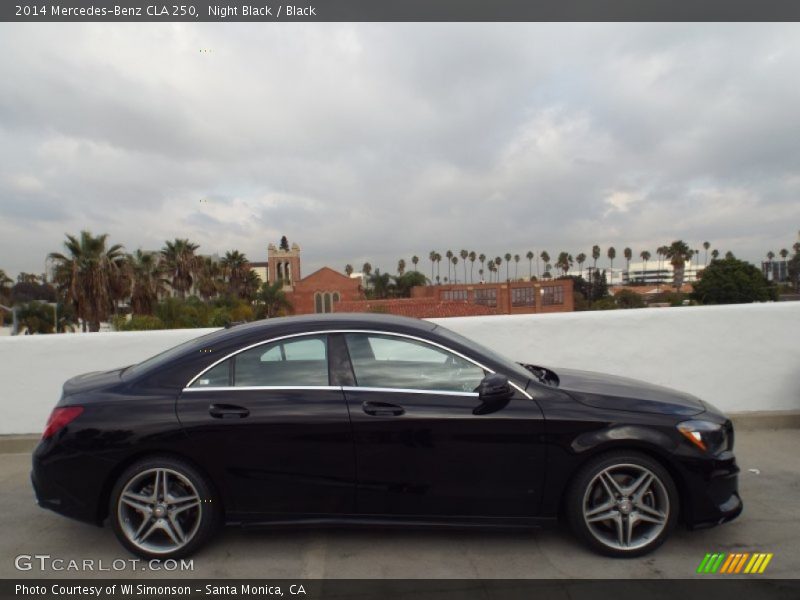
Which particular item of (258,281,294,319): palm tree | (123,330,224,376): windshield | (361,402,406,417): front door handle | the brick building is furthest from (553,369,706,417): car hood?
(258,281,294,319): palm tree

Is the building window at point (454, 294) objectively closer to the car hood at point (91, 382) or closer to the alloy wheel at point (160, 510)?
the car hood at point (91, 382)

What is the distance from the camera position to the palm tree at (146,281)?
42.5 m

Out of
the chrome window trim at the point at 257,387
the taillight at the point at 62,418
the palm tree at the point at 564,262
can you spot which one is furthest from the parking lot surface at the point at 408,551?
the palm tree at the point at 564,262

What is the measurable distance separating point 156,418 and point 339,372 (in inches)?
44.5

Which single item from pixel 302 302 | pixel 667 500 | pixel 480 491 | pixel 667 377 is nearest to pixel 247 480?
pixel 480 491

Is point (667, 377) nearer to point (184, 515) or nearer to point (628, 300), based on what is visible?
point (184, 515)

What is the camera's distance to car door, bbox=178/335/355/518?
3.43m

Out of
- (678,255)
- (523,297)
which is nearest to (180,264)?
(523,297)

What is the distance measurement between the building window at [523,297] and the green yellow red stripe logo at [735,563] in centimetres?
5630

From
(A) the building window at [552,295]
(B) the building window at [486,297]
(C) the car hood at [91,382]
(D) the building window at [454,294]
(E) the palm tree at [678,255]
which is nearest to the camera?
(C) the car hood at [91,382]

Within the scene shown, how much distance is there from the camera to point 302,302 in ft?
263

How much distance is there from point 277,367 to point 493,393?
1354 millimetres

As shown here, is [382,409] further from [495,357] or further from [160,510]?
[160,510]
